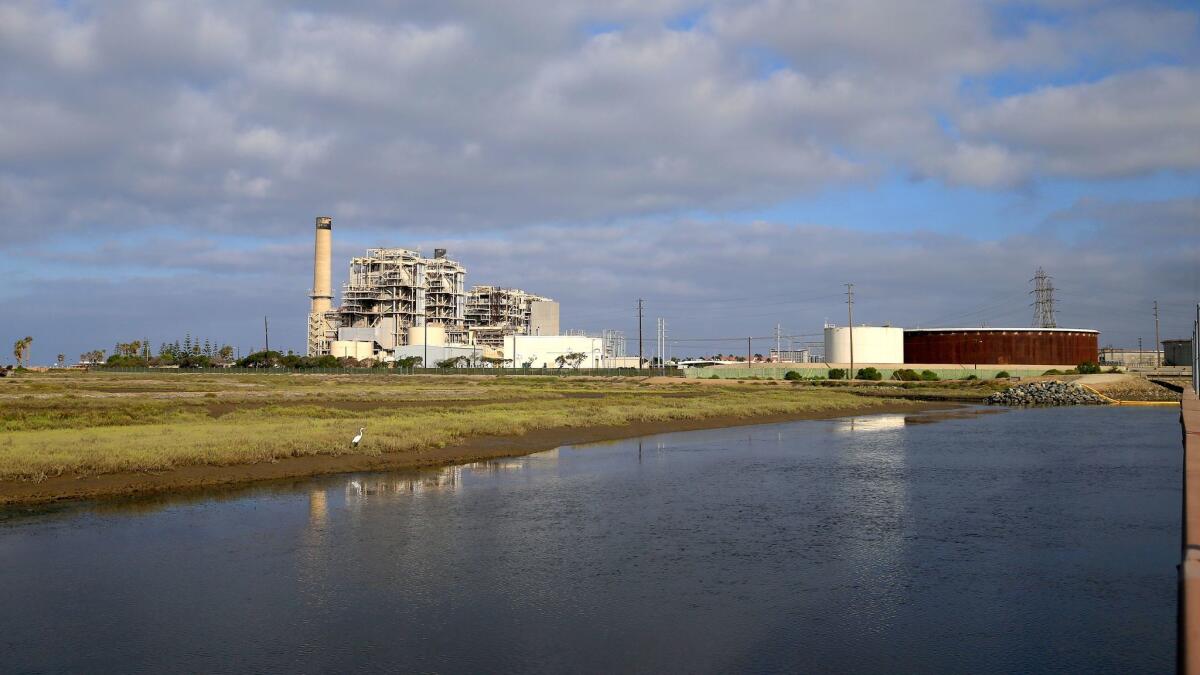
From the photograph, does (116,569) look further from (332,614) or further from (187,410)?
(187,410)

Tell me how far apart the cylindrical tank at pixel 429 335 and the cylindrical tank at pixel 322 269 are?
16174 mm

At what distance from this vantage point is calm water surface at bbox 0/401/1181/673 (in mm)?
10750

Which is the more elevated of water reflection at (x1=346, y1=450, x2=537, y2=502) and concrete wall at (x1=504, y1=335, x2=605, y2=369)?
concrete wall at (x1=504, y1=335, x2=605, y2=369)

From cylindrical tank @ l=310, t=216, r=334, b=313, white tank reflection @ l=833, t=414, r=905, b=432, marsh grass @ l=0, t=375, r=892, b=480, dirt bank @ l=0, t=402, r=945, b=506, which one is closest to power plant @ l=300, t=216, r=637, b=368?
cylindrical tank @ l=310, t=216, r=334, b=313

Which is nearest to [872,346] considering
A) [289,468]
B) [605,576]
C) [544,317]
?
[544,317]

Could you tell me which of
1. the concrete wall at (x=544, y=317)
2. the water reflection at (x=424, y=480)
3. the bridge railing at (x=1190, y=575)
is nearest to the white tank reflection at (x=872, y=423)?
the water reflection at (x=424, y=480)

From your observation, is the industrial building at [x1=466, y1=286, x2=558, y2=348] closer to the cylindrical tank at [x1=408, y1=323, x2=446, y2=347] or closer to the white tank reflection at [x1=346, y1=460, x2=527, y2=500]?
the cylindrical tank at [x1=408, y1=323, x2=446, y2=347]

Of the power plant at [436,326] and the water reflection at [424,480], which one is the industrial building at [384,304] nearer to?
the power plant at [436,326]

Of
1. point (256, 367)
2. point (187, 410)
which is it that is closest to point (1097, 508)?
point (187, 410)

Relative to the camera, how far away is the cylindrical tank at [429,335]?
15075cm

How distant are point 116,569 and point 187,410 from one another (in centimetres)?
3494

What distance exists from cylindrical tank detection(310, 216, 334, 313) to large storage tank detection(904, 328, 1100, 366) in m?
98.7

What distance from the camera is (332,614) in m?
12.2

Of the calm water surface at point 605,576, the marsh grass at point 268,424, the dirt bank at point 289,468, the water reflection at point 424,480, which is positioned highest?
the marsh grass at point 268,424
